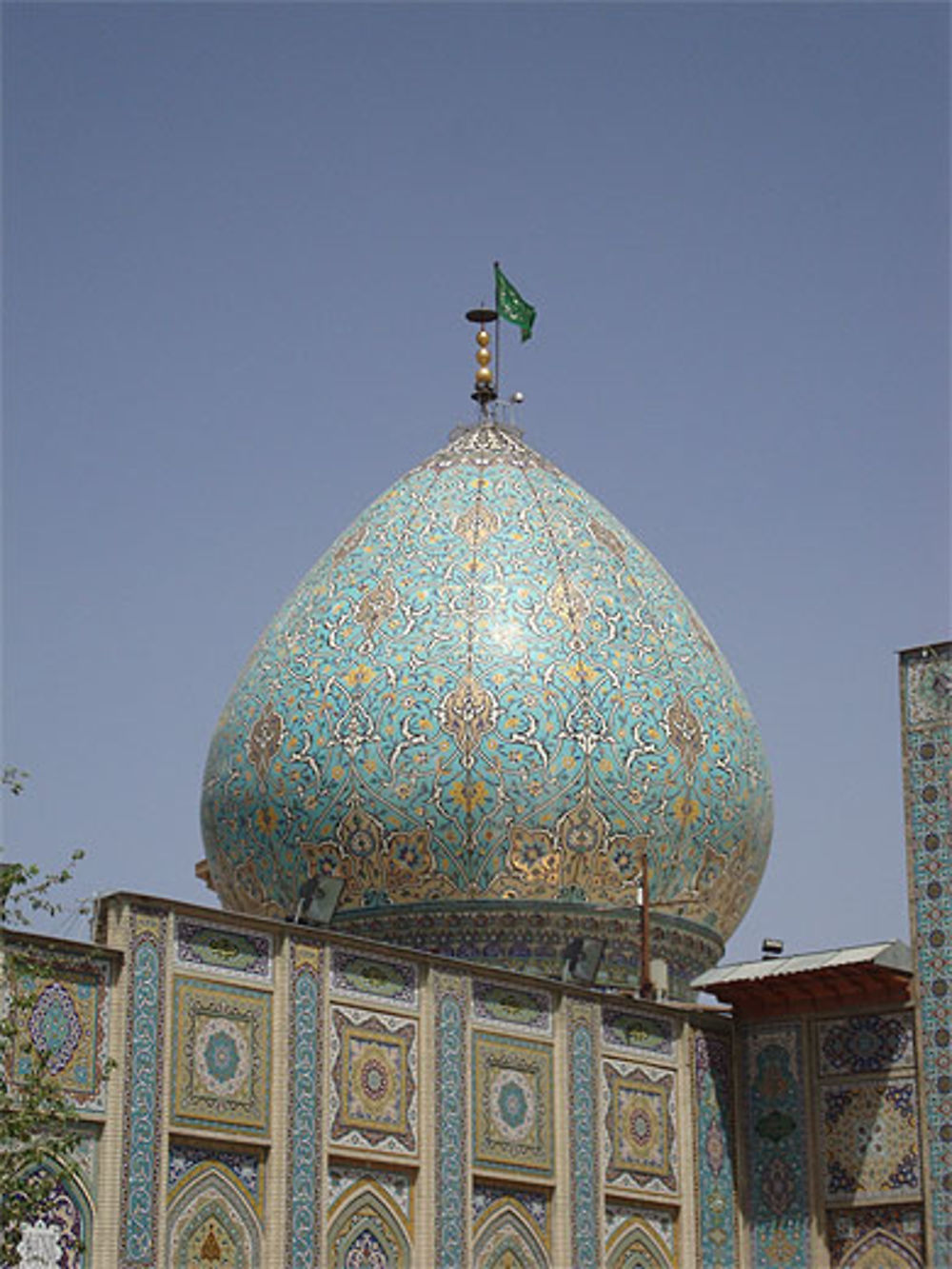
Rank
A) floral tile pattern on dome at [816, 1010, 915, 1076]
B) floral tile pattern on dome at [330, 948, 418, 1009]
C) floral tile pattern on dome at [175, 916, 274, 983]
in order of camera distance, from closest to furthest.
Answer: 1. floral tile pattern on dome at [175, 916, 274, 983]
2. floral tile pattern on dome at [330, 948, 418, 1009]
3. floral tile pattern on dome at [816, 1010, 915, 1076]

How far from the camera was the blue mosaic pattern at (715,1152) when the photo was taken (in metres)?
18.6

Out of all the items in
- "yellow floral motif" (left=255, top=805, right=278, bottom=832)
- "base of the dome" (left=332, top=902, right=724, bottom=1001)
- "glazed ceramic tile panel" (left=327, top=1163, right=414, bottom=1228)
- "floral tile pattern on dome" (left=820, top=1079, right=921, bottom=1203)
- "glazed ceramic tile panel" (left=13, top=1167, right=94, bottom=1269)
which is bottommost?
"glazed ceramic tile panel" (left=13, top=1167, right=94, bottom=1269)

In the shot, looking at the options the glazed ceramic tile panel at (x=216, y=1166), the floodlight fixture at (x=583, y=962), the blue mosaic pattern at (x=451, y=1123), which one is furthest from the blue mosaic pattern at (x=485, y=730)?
the glazed ceramic tile panel at (x=216, y=1166)

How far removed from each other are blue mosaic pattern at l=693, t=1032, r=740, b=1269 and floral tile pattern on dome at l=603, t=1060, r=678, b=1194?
0.93ft

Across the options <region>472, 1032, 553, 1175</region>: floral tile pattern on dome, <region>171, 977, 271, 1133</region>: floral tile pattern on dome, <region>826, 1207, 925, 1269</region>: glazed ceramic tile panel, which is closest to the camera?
<region>171, 977, 271, 1133</region>: floral tile pattern on dome

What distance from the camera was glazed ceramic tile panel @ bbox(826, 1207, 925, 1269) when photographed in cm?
1792

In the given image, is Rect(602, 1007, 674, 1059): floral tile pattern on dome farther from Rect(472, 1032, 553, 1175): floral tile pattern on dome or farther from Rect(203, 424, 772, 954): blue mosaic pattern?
Rect(203, 424, 772, 954): blue mosaic pattern

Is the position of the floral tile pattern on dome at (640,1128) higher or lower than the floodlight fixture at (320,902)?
lower

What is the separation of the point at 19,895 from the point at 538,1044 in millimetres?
6449

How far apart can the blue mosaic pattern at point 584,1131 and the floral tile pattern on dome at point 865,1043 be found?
195 cm

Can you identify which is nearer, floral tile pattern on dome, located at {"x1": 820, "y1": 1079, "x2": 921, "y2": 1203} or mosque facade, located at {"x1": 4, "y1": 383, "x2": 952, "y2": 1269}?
mosque facade, located at {"x1": 4, "y1": 383, "x2": 952, "y2": 1269}

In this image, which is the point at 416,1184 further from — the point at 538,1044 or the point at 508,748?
the point at 508,748

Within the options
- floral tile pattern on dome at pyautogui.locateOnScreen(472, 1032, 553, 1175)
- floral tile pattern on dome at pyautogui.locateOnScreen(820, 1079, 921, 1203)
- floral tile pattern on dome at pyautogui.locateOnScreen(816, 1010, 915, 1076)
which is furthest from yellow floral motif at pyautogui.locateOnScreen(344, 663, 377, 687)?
floral tile pattern on dome at pyautogui.locateOnScreen(820, 1079, 921, 1203)

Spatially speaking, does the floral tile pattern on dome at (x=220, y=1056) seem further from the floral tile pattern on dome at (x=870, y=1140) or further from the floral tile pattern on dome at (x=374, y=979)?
the floral tile pattern on dome at (x=870, y=1140)
